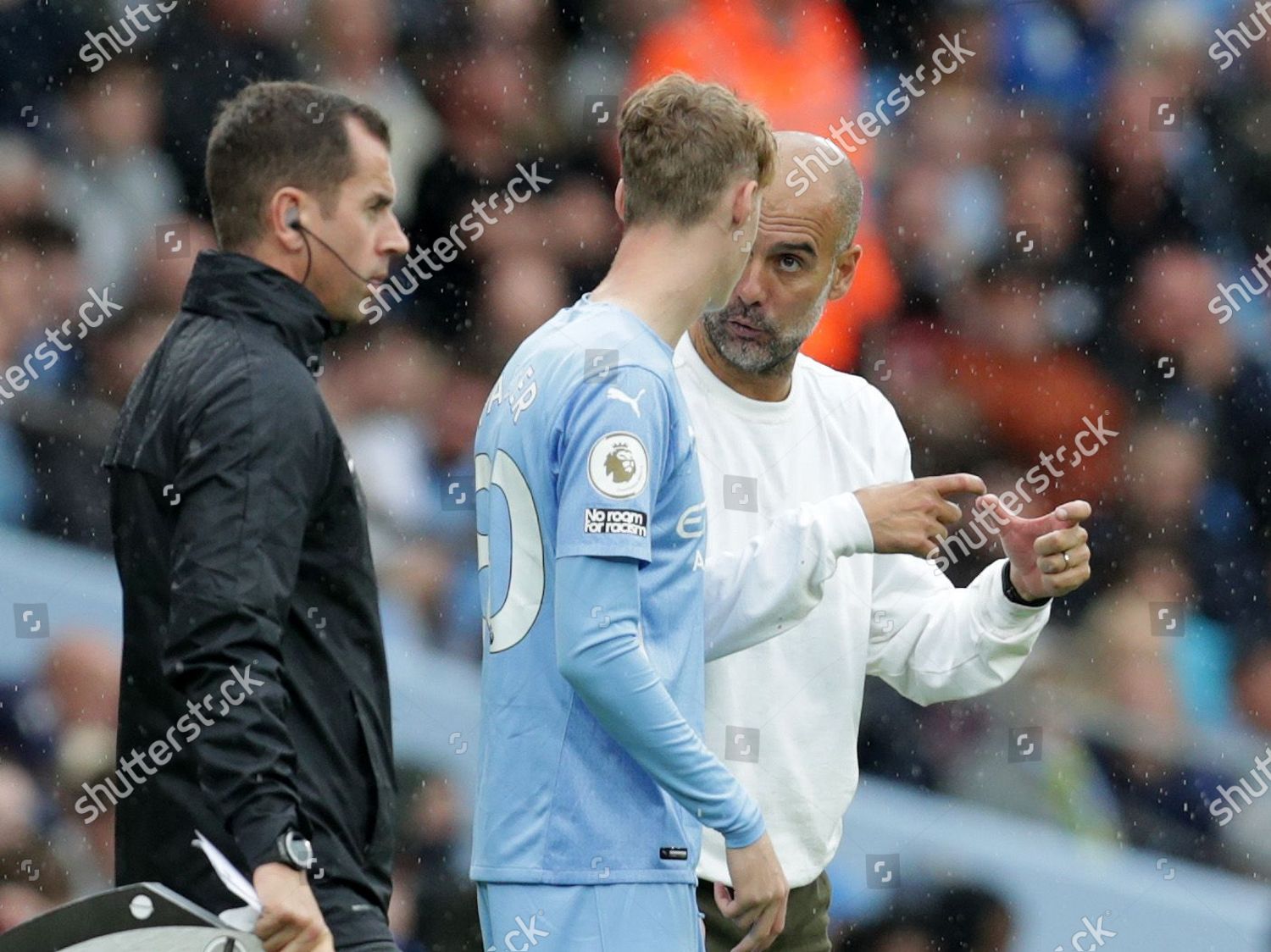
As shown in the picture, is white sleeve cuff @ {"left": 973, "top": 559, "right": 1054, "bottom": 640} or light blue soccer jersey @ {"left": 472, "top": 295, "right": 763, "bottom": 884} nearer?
light blue soccer jersey @ {"left": 472, "top": 295, "right": 763, "bottom": 884}

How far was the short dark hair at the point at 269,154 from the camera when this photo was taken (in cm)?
275

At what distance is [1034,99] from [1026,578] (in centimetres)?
393

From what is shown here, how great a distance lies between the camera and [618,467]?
2.49 metres

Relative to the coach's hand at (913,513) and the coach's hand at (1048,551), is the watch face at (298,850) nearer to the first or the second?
the coach's hand at (913,513)

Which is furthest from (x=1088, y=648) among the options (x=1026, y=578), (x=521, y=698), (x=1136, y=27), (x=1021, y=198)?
(x=521, y=698)

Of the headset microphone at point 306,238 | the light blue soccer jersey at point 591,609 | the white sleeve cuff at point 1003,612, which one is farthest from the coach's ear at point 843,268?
the headset microphone at point 306,238

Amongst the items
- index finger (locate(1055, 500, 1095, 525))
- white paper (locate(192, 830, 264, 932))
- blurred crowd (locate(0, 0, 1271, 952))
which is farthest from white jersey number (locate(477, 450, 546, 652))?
blurred crowd (locate(0, 0, 1271, 952))

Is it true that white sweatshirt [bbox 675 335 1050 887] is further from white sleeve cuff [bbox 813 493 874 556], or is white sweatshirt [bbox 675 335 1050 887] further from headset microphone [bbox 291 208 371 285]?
headset microphone [bbox 291 208 371 285]

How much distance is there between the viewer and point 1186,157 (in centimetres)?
686

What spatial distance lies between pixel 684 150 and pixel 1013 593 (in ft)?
3.32

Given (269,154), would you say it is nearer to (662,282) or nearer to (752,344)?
(662,282)

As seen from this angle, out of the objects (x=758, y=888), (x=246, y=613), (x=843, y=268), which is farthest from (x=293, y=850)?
(x=843, y=268)

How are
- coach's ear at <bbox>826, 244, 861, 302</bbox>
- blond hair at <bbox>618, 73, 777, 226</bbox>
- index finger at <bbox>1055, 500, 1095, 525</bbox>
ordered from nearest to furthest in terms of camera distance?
1. blond hair at <bbox>618, 73, 777, 226</bbox>
2. index finger at <bbox>1055, 500, 1095, 525</bbox>
3. coach's ear at <bbox>826, 244, 861, 302</bbox>

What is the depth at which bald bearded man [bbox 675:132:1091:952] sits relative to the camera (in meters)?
3.20
